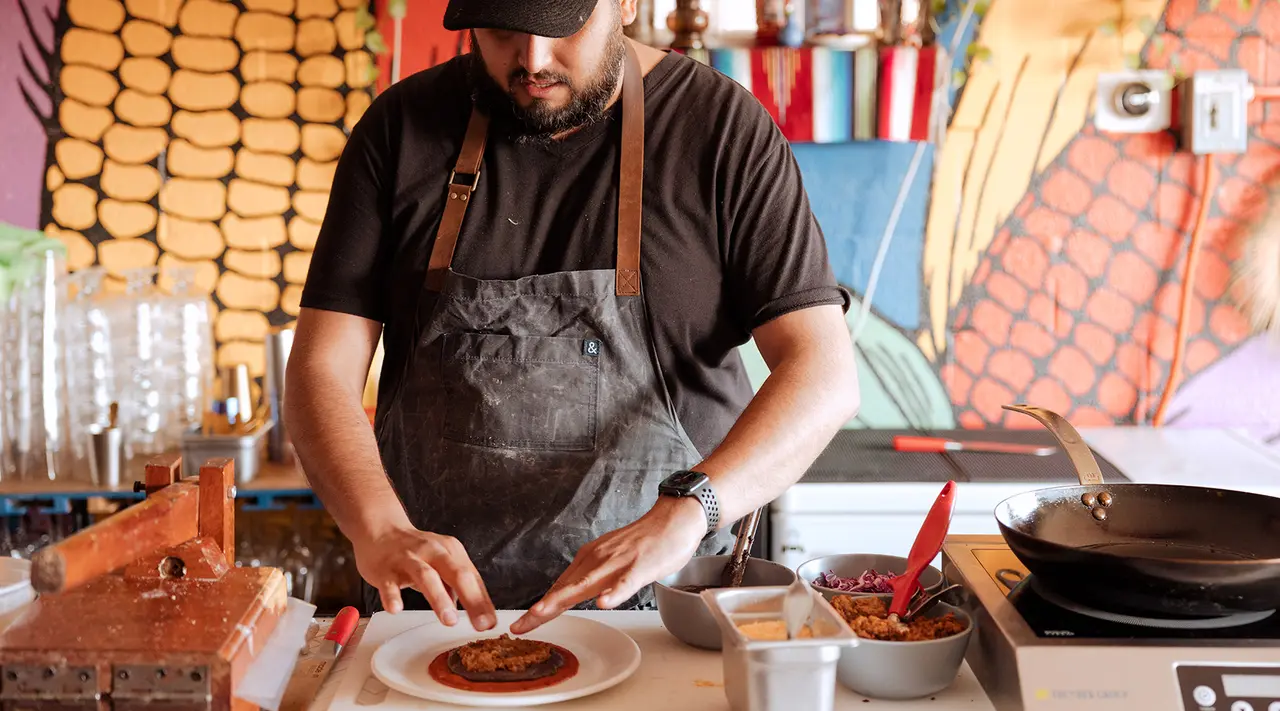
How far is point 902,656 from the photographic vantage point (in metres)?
1.24

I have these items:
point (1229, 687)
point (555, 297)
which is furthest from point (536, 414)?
point (1229, 687)

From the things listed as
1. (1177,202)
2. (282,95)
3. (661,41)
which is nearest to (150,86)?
(282,95)

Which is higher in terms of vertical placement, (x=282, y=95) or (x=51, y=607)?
(x=282, y=95)

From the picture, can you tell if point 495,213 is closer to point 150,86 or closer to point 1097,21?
point 150,86

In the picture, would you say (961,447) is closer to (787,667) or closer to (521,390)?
(521,390)

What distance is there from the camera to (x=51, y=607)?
1225 millimetres

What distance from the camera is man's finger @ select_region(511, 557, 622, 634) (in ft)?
4.37

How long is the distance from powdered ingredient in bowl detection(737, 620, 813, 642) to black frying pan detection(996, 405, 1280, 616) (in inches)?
10.6

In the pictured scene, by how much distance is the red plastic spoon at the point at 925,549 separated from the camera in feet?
4.45

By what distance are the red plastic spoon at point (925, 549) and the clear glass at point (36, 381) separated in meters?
2.31

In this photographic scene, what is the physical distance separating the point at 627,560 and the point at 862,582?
12.0 inches

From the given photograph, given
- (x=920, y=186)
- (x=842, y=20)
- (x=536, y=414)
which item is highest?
(x=842, y=20)

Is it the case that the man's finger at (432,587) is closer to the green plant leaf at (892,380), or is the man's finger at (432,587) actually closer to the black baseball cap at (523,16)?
the black baseball cap at (523,16)

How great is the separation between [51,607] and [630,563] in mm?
631
